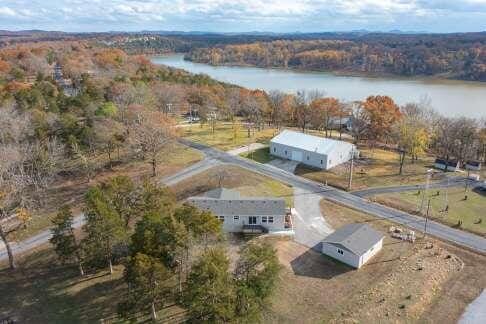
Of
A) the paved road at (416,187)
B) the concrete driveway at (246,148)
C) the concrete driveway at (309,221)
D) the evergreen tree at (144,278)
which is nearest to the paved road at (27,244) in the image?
the evergreen tree at (144,278)

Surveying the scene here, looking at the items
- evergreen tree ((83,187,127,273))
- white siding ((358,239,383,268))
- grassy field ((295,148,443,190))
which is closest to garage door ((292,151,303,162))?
grassy field ((295,148,443,190))

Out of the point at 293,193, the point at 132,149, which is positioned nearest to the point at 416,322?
the point at 293,193

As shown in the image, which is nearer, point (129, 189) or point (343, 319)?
point (343, 319)

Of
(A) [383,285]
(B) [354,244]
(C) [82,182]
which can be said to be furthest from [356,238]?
(C) [82,182]

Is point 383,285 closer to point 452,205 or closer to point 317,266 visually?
point 317,266

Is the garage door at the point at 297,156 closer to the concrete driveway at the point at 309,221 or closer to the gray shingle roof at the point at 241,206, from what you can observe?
the concrete driveway at the point at 309,221

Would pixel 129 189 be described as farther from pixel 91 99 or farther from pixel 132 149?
pixel 91 99

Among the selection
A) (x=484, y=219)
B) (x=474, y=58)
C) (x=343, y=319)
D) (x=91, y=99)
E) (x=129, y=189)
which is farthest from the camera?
(x=474, y=58)

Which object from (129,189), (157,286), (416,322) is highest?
(129,189)
